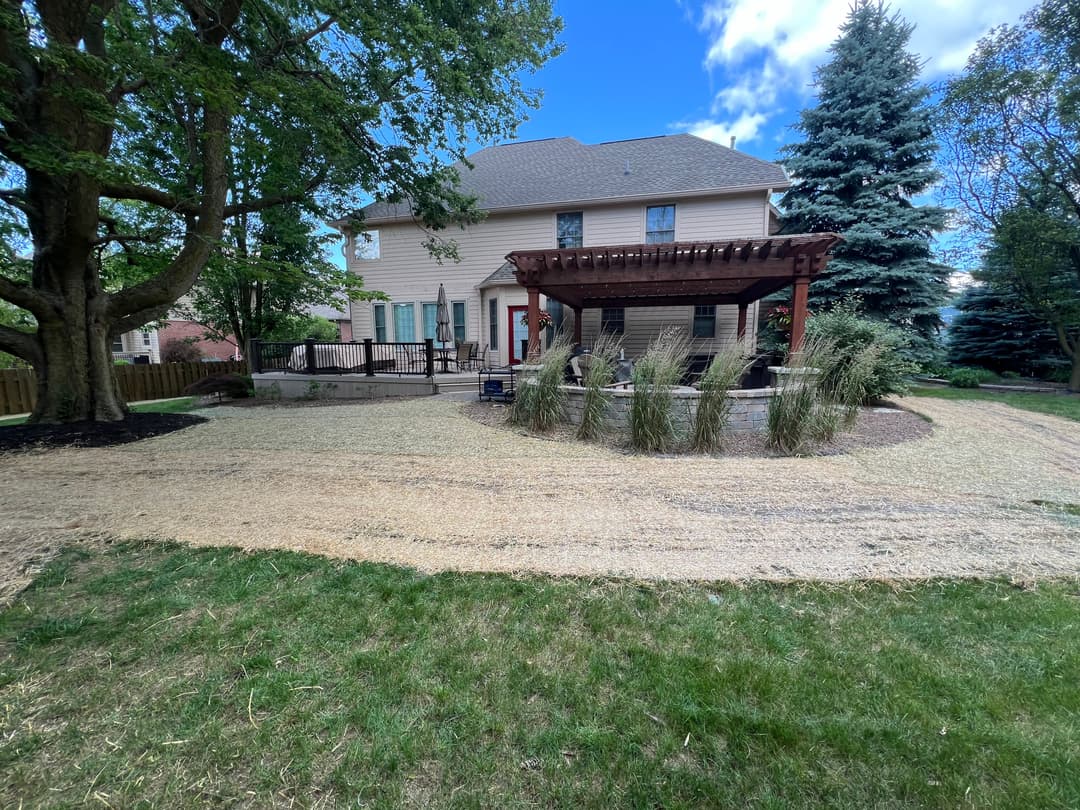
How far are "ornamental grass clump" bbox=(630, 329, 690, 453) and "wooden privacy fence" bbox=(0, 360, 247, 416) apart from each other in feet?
41.2

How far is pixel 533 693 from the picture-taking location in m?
1.70

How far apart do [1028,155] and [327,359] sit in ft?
64.0

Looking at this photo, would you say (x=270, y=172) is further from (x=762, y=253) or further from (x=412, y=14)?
(x=762, y=253)

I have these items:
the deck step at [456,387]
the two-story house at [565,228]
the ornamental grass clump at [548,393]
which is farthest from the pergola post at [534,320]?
the two-story house at [565,228]

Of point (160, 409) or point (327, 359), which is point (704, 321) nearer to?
point (327, 359)

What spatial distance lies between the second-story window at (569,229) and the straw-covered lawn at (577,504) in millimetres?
9287

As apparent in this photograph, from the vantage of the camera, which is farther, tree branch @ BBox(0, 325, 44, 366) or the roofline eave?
the roofline eave

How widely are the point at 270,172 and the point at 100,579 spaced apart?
9528 millimetres

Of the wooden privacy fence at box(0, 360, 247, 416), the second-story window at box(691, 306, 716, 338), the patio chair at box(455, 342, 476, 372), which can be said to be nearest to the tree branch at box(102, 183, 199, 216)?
the wooden privacy fence at box(0, 360, 247, 416)

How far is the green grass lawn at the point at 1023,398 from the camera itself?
8.06 metres

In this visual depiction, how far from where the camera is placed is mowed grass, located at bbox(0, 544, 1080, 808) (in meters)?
1.35

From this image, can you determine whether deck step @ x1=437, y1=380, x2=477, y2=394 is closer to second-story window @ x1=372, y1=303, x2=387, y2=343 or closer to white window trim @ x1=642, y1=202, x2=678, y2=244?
second-story window @ x1=372, y1=303, x2=387, y2=343

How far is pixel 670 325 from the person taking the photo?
506 inches

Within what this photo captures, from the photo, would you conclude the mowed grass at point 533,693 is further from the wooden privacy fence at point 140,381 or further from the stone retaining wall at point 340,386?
the wooden privacy fence at point 140,381
